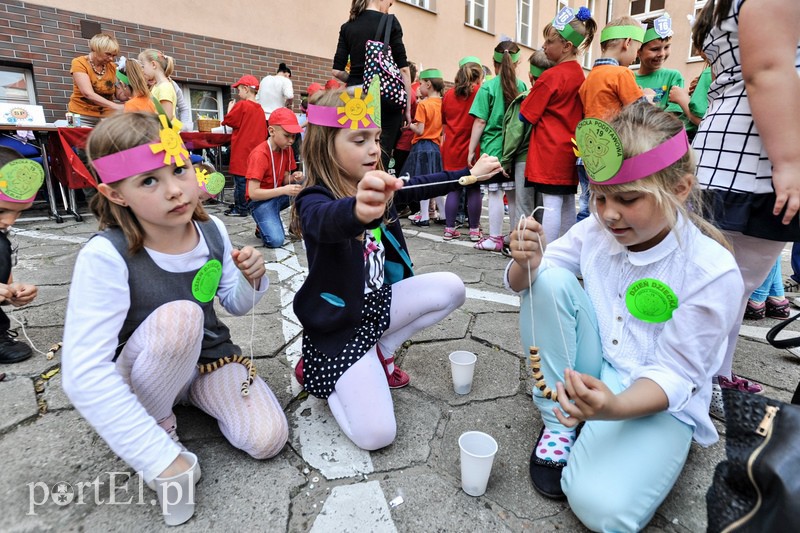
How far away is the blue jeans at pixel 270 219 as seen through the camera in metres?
3.81

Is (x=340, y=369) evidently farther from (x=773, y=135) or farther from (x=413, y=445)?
(x=773, y=135)

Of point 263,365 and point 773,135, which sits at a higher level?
point 773,135

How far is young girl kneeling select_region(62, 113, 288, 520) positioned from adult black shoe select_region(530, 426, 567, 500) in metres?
0.77

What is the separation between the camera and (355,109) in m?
1.58

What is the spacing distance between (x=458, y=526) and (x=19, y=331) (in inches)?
90.4

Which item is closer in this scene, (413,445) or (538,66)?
(413,445)

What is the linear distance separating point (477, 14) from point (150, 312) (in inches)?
447

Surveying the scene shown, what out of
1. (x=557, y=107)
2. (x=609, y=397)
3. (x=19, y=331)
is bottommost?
(x=19, y=331)

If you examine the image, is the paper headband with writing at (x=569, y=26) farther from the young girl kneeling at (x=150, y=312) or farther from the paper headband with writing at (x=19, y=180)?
the paper headband with writing at (x=19, y=180)

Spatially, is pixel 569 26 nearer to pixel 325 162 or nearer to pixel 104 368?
pixel 325 162

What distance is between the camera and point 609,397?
3.45ft

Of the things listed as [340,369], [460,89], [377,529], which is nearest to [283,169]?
[460,89]

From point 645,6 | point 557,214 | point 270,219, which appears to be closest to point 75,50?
point 270,219

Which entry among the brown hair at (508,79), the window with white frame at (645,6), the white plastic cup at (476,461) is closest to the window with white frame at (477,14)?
the brown hair at (508,79)
